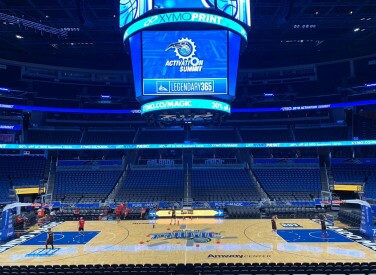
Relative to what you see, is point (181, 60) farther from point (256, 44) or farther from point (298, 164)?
point (298, 164)

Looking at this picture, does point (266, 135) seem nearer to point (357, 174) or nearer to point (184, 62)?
point (357, 174)

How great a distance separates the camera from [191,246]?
18.1 m

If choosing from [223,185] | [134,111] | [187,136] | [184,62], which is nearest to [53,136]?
[134,111]

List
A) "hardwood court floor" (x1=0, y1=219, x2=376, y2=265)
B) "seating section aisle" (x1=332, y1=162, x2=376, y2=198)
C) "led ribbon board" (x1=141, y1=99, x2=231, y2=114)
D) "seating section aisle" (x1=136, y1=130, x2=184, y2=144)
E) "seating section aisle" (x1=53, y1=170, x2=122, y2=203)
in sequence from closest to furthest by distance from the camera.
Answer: "hardwood court floor" (x1=0, y1=219, x2=376, y2=265)
"led ribbon board" (x1=141, y1=99, x2=231, y2=114)
"seating section aisle" (x1=332, y1=162, x2=376, y2=198)
"seating section aisle" (x1=53, y1=170, x2=122, y2=203)
"seating section aisle" (x1=136, y1=130, x2=184, y2=144)

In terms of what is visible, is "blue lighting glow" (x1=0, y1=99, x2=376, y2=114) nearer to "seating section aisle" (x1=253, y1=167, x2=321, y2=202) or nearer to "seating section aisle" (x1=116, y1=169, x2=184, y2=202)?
"seating section aisle" (x1=253, y1=167, x2=321, y2=202)

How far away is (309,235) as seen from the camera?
2075 centimetres

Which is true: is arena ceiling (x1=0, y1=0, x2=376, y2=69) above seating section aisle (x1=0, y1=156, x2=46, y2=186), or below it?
above

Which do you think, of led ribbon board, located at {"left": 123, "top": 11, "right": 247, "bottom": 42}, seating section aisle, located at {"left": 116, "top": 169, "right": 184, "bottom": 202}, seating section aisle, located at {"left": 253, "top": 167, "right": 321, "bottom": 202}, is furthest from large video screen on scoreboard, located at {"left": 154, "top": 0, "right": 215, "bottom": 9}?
seating section aisle, located at {"left": 253, "top": 167, "right": 321, "bottom": 202}

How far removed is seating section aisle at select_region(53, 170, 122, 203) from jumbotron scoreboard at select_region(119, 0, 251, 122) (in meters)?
19.4

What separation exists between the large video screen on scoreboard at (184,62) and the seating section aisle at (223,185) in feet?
59.6

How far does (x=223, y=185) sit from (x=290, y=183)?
8029 mm

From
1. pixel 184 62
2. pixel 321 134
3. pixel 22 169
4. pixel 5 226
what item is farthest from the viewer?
pixel 321 134

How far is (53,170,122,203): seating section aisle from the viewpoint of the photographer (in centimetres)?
3362

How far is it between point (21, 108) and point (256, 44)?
2907 centimetres
